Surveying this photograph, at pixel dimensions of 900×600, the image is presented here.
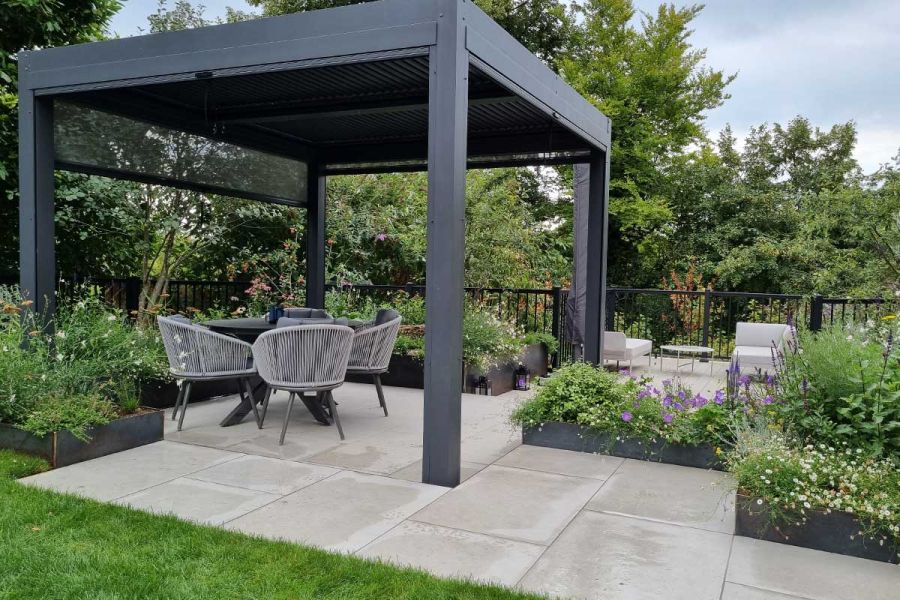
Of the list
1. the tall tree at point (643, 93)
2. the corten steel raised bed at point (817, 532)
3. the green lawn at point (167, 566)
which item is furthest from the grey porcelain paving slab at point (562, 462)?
the tall tree at point (643, 93)

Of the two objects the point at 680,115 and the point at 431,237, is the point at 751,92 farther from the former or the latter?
the point at 431,237

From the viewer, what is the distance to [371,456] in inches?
173

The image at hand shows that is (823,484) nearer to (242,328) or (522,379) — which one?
(242,328)

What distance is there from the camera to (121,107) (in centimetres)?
558

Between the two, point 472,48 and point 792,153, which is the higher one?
point 792,153

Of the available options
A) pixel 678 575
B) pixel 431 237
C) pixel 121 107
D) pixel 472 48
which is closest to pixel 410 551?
pixel 678 575

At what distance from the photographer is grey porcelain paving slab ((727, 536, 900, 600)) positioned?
8.48ft

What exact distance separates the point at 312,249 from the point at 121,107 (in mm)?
2793

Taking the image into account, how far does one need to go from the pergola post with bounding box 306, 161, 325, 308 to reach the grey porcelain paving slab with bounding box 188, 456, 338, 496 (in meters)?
3.86

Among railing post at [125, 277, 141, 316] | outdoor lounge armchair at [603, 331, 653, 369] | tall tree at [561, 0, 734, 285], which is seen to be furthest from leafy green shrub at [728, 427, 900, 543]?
tall tree at [561, 0, 734, 285]

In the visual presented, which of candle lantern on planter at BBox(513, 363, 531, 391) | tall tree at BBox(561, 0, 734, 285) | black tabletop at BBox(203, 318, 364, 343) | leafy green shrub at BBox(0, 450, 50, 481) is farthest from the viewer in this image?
tall tree at BBox(561, 0, 734, 285)

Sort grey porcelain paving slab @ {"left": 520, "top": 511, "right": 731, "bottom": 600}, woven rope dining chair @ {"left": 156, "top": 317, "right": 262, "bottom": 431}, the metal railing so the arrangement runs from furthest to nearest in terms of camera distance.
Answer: the metal railing
woven rope dining chair @ {"left": 156, "top": 317, "right": 262, "bottom": 431}
grey porcelain paving slab @ {"left": 520, "top": 511, "right": 731, "bottom": 600}

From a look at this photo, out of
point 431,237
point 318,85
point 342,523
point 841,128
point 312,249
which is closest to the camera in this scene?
point 342,523

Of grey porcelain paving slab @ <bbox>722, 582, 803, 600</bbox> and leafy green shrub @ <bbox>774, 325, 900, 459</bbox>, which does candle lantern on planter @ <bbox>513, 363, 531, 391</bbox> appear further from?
grey porcelain paving slab @ <bbox>722, 582, 803, 600</bbox>
